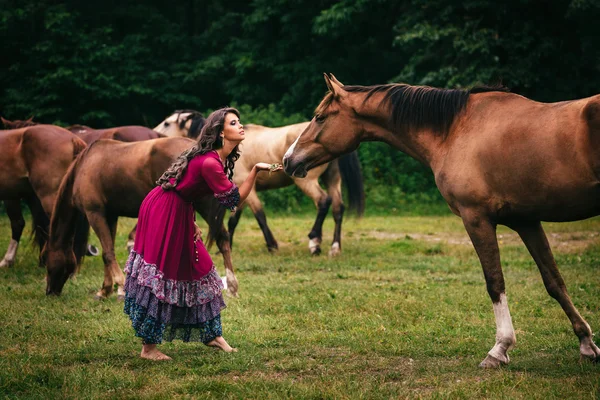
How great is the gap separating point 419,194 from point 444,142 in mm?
14327

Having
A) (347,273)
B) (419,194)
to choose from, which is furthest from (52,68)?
(347,273)

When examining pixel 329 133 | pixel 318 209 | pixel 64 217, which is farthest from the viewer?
pixel 318 209

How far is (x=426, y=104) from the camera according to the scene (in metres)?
5.40

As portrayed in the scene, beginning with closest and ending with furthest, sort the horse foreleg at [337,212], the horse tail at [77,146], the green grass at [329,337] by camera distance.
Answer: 1. the green grass at [329,337]
2. the horse tail at [77,146]
3. the horse foreleg at [337,212]

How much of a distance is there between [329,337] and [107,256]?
2.98 meters

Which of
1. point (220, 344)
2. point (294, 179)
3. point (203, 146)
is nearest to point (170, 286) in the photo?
point (220, 344)

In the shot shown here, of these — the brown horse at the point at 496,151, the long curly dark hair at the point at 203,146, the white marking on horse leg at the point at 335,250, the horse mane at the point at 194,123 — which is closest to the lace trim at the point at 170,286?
the long curly dark hair at the point at 203,146

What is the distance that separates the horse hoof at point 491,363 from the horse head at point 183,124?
830 centimetres

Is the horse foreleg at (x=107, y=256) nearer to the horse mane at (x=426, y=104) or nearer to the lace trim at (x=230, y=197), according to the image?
the lace trim at (x=230, y=197)

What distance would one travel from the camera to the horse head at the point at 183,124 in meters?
12.5

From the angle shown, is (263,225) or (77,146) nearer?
(77,146)

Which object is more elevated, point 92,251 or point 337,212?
point 337,212

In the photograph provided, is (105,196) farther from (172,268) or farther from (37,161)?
(172,268)

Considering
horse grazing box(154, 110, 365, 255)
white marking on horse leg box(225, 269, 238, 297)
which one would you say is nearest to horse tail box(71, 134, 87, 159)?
white marking on horse leg box(225, 269, 238, 297)
